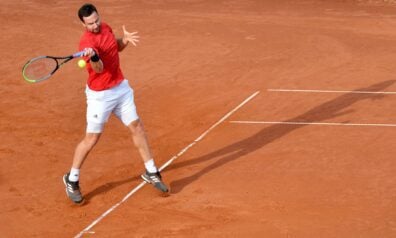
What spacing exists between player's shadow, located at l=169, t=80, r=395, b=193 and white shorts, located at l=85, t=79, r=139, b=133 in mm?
1152

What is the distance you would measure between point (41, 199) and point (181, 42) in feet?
30.2

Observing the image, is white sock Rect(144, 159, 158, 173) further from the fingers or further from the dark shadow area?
the fingers

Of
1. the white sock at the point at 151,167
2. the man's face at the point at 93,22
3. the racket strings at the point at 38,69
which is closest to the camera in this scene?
the man's face at the point at 93,22

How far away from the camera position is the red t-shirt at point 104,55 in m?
9.66

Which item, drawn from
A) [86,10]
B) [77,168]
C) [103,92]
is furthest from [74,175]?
[86,10]

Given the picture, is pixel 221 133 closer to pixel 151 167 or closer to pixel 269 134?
pixel 269 134

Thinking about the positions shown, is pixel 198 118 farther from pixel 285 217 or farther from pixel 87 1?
pixel 87 1

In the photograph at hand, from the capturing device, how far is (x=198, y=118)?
44.0 feet

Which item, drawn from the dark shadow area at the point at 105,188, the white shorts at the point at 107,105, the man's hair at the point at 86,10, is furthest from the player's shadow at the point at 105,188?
the man's hair at the point at 86,10

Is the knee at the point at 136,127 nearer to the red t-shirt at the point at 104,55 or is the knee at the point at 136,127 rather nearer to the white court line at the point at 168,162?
the red t-shirt at the point at 104,55

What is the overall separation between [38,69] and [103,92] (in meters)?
1.30

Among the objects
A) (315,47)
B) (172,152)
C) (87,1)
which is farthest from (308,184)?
(87,1)

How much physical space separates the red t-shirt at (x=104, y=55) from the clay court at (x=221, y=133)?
140 centimetres

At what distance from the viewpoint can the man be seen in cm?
962
